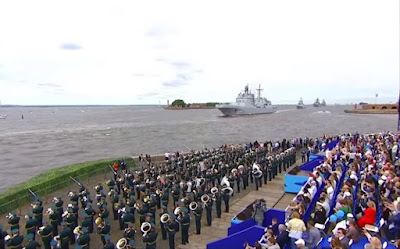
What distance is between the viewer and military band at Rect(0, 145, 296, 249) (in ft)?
32.8

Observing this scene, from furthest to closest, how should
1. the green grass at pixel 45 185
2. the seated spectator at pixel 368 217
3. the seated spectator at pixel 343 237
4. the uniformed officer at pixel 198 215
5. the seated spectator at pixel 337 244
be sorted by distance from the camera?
1. the green grass at pixel 45 185
2. the uniformed officer at pixel 198 215
3. the seated spectator at pixel 368 217
4. the seated spectator at pixel 343 237
5. the seated spectator at pixel 337 244

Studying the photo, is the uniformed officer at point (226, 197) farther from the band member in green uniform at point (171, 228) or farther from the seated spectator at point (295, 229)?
the seated spectator at point (295, 229)

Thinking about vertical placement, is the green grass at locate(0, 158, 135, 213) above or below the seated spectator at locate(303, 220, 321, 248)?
below

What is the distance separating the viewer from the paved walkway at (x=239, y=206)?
36.9 feet

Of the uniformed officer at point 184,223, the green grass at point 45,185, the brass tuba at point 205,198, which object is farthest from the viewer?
the green grass at point 45,185

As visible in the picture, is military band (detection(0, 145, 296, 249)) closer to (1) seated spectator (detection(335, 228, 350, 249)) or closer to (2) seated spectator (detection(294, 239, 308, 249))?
(2) seated spectator (detection(294, 239, 308, 249))

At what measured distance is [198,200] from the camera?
13234 millimetres

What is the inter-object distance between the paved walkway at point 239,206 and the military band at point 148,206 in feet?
1.00

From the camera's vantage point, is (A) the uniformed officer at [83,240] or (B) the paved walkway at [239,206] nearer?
(A) the uniformed officer at [83,240]

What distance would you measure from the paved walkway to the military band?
1.00ft

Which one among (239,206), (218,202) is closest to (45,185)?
(218,202)

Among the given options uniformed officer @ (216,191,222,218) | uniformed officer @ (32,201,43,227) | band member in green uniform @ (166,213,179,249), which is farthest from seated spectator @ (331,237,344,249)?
uniformed officer @ (32,201,43,227)

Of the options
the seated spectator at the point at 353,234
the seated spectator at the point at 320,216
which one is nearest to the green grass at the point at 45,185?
the seated spectator at the point at 320,216

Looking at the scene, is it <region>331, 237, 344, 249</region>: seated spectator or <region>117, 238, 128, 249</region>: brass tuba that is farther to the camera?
<region>117, 238, 128, 249</region>: brass tuba
